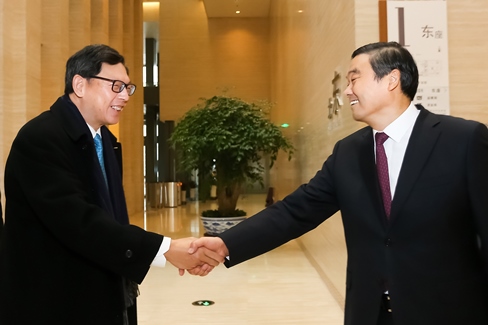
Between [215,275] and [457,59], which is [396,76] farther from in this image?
[215,275]

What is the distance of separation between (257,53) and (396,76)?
58.7 ft

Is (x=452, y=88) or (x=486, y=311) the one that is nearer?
(x=486, y=311)

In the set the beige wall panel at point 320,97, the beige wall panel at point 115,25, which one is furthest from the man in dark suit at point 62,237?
the beige wall panel at point 115,25

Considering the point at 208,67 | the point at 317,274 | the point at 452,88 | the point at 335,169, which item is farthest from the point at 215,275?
the point at 208,67

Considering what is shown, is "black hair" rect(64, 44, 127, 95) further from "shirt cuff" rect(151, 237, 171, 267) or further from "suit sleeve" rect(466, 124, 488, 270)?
"suit sleeve" rect(466, 124, 488, 270)

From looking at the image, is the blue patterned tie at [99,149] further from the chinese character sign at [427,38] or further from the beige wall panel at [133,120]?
the beige wall panel at [133,120]

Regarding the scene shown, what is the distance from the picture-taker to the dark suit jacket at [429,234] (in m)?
1.76

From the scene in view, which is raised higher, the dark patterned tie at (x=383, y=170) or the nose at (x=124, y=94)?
the nose at (x=124, y=94)

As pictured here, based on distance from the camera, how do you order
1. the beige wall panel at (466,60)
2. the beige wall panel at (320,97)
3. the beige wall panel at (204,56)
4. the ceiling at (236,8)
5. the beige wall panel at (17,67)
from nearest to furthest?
1. the beige wall panel at (466,60)
2. the beige wall panel at (320,97)
3. the beige wall panel at (17,67)
4. the ceiling at (236,8)
5. the beige wall panel at (204,56)

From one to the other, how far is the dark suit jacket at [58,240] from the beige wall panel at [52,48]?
23.5 ft

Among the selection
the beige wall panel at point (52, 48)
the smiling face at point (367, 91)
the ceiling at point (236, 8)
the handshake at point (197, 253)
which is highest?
the ceiling at point (236, 8)

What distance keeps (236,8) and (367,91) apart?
17289mm

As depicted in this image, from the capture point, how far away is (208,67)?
19.2 m

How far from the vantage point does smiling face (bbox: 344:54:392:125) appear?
81.4 inches
